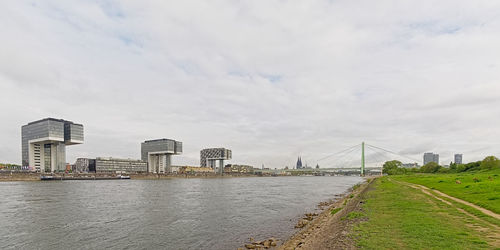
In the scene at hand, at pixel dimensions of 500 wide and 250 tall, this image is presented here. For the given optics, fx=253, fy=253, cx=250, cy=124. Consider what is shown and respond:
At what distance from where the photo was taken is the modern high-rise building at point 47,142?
18288 cm

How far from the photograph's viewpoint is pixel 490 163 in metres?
90.8

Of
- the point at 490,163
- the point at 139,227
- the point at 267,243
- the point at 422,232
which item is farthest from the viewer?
the point at 490,163

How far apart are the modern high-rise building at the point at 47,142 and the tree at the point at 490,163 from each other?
9437 inches

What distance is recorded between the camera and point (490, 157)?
94.0 m

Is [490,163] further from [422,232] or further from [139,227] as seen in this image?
Answer: [139,227]

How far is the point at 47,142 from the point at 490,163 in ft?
841

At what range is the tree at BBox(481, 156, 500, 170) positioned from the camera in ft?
290

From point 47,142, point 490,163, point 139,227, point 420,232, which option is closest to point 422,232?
point 420,232

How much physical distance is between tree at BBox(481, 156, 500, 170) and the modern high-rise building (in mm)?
239702

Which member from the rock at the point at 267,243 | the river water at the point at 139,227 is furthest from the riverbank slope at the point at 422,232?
the river water at the point at 139,227

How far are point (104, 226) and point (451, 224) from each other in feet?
108

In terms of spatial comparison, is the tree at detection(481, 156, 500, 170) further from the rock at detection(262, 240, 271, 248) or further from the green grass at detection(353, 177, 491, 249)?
the rock at detection(262, 240, 271, 248)

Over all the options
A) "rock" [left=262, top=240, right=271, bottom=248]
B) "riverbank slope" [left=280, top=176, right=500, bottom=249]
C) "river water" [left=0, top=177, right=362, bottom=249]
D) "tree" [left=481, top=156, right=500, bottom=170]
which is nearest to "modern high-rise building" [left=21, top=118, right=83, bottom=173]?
"river water" [left=0, top=177, right=362, bottom=249]

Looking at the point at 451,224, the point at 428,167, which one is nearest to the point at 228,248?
the point at 451,224
